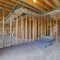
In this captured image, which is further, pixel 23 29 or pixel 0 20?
pixel 0 20

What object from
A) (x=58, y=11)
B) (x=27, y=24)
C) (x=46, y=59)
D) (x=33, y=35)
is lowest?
(x=46, y=59)

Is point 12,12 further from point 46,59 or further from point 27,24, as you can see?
point 46,59

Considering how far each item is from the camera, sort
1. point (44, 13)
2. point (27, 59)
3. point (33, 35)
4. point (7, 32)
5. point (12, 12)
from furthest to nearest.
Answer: point (7, 32) < point (33, 35) < point (44, 13) < point (12, 12) < point (27, 59)

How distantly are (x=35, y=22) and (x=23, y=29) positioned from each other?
3.91 ft

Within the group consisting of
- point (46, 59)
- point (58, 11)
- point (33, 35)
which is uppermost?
point (58, 11)

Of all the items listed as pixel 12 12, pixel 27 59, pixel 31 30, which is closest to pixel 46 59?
pixel 27 59

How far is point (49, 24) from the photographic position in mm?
10359

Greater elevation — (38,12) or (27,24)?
(38,12)

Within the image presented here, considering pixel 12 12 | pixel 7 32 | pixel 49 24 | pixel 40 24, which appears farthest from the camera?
pixel 7 32

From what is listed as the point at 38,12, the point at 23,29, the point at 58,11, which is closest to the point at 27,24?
the point at 23,29

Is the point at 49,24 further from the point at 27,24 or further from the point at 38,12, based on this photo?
the point at 38,12

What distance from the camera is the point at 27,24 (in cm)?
901

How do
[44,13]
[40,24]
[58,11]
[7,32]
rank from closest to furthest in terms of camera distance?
[58,11], [44,13], [40,24], [7,32]

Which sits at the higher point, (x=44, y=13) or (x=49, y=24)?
(x=44, y=13)
